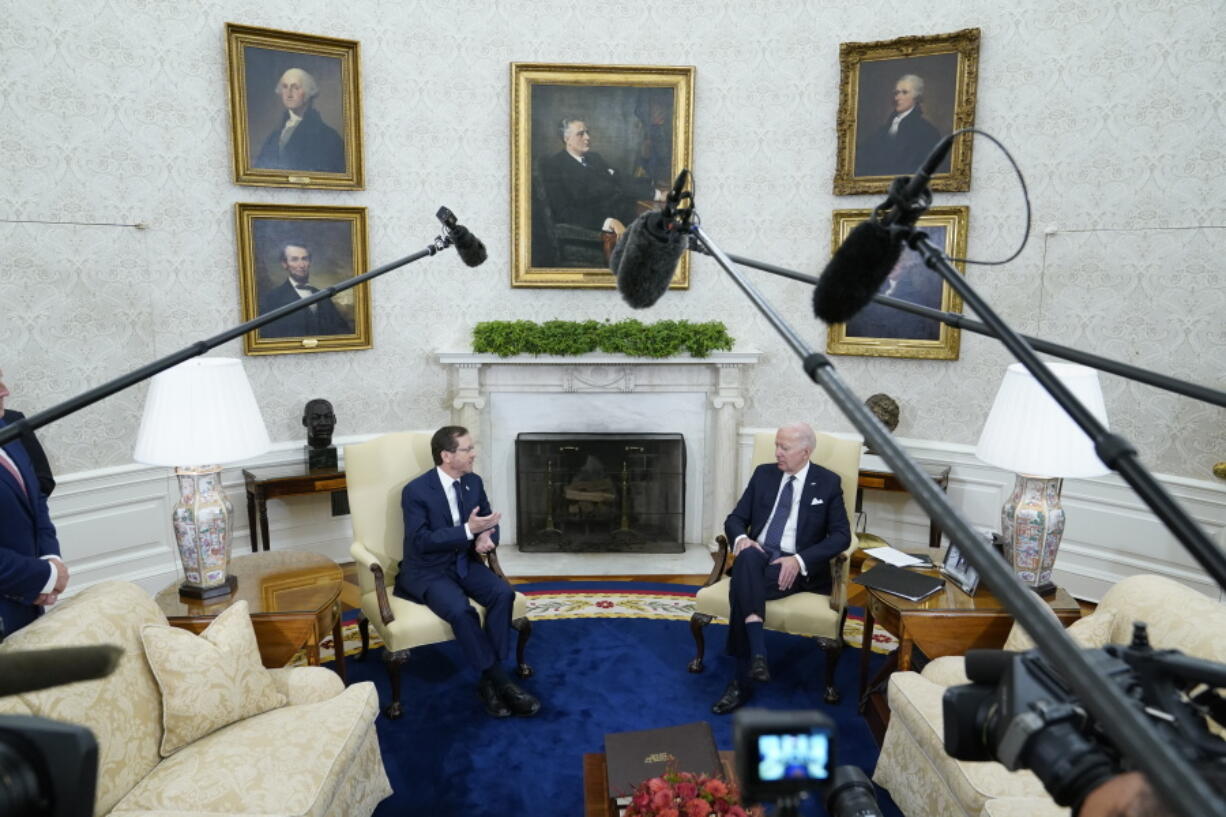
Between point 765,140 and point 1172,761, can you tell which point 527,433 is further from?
point 1172,761

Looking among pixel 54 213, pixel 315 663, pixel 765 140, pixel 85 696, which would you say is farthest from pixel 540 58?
pixel 85 696

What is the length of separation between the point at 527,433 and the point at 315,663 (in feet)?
9.90

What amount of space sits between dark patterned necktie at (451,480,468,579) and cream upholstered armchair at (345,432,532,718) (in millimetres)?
157

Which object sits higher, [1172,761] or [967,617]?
[1172,761]

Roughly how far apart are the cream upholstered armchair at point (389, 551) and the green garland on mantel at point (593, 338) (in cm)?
159

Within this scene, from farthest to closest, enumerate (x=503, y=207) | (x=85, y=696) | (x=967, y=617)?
(x=503, y=207), (x=967, y=617), (x=85, y=696)

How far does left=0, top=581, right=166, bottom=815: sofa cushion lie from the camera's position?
2605 mm

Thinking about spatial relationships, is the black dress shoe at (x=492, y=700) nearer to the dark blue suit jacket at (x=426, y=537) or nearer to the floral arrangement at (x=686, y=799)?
the dark blue suit jacket at (x=426, y=537)

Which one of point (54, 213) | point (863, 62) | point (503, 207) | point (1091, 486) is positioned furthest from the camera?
point (503, 207)

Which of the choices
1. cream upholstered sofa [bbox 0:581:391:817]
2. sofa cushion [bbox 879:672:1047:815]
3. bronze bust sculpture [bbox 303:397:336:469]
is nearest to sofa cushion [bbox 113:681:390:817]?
cream upholstered sofa [bbox 0:581:391:817]

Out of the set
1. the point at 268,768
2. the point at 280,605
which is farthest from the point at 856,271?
the point at 280,605

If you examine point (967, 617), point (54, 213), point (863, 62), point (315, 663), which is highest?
point (863, 62)

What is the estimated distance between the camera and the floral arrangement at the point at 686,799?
254 centimetres

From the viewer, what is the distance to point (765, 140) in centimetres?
638
